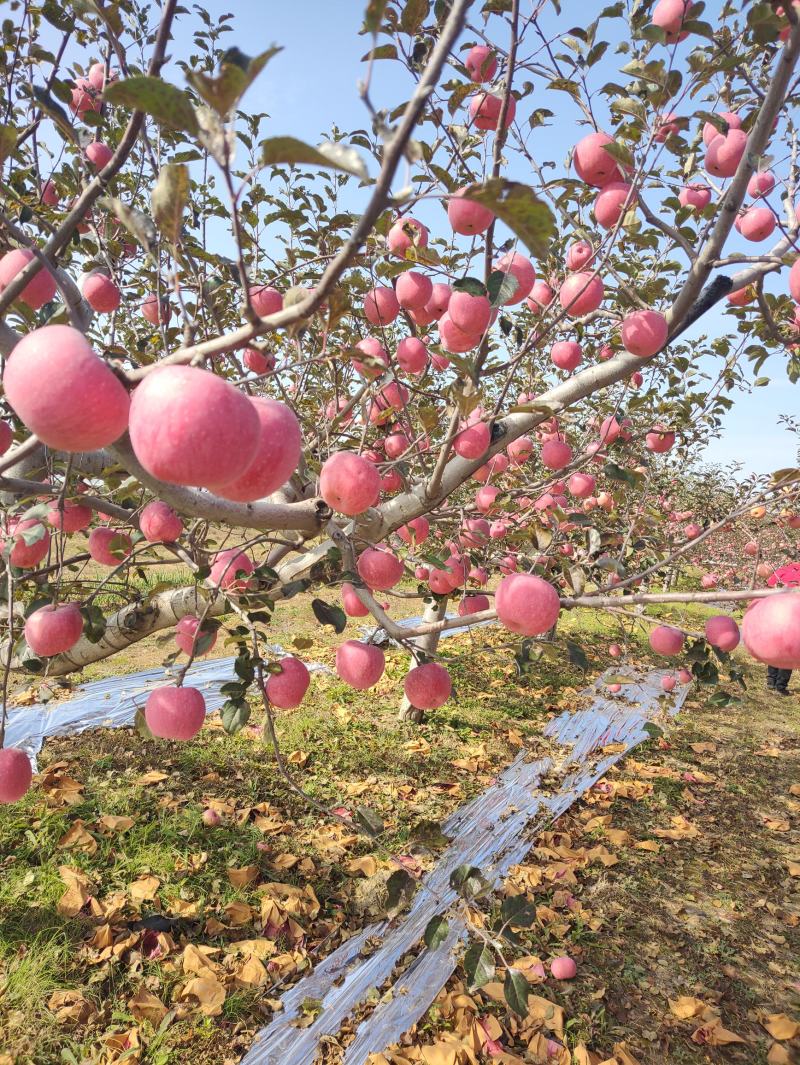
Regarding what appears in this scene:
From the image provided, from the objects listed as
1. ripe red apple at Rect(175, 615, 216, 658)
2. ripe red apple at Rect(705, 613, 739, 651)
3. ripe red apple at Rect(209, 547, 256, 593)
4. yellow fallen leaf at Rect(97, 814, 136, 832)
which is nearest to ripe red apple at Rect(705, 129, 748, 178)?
ripe red apple at Rect(705, 613, 739, 651)

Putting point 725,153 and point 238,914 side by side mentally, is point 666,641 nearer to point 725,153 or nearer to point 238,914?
point 725,153

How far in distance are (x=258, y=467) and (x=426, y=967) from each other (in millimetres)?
2519

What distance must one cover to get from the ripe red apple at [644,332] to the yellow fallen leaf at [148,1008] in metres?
2.74

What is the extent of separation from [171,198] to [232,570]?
4.44 ft

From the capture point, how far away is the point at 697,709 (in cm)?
613

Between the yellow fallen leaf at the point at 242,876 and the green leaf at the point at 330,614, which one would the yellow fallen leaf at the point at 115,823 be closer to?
the yellow fallen leaf at the point at 242,876

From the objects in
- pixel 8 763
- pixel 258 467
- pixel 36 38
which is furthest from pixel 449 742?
pixel 36 38

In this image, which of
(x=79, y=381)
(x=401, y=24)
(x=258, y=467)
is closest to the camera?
(x=79, y=381)

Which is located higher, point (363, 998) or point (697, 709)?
point (363, 998)

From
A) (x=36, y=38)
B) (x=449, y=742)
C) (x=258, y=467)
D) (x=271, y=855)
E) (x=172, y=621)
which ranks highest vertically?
(x=36, y=38)

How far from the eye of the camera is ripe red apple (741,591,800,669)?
103 centimetres

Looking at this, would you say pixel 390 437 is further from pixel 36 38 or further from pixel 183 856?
pixel 183 856

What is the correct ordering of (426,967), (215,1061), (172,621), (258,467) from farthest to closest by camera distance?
(426,967), (172,621), (215,1061), (258,467)

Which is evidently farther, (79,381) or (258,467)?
(258,467)
